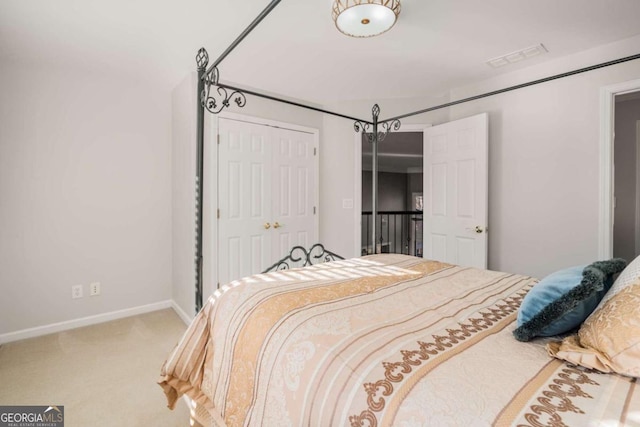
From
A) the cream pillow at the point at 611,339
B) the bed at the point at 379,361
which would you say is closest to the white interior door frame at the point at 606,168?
the bed at the point at 379,361

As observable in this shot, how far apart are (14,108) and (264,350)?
10.6 feet

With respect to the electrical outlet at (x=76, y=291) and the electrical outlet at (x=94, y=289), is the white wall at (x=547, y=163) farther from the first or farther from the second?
the electrical outlet at (x=76, y=291)

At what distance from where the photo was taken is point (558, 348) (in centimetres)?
86

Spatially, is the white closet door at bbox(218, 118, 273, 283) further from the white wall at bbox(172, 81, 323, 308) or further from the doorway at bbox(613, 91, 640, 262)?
the doorway at bbox(613, 91, 640, 262)

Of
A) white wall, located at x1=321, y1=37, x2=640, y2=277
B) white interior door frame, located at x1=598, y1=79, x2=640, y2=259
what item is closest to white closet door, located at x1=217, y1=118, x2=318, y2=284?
white wall, located at x1=321, y1=37, x2=640, y2=277

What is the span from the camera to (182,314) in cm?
316

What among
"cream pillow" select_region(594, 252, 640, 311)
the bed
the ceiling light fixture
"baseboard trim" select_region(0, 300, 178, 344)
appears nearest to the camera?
the bed

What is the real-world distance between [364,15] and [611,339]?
1816 millimetres

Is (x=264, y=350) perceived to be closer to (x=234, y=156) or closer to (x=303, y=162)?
(x=234, y=156)

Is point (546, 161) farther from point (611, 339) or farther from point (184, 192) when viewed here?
point (184, 192)

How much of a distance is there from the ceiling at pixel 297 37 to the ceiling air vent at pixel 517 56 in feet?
0.23

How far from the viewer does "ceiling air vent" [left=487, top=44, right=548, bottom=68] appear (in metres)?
2.64

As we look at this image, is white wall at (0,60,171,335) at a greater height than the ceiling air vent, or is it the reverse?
the ceiling air vent

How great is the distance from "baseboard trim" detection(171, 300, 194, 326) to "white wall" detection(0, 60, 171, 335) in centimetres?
17
